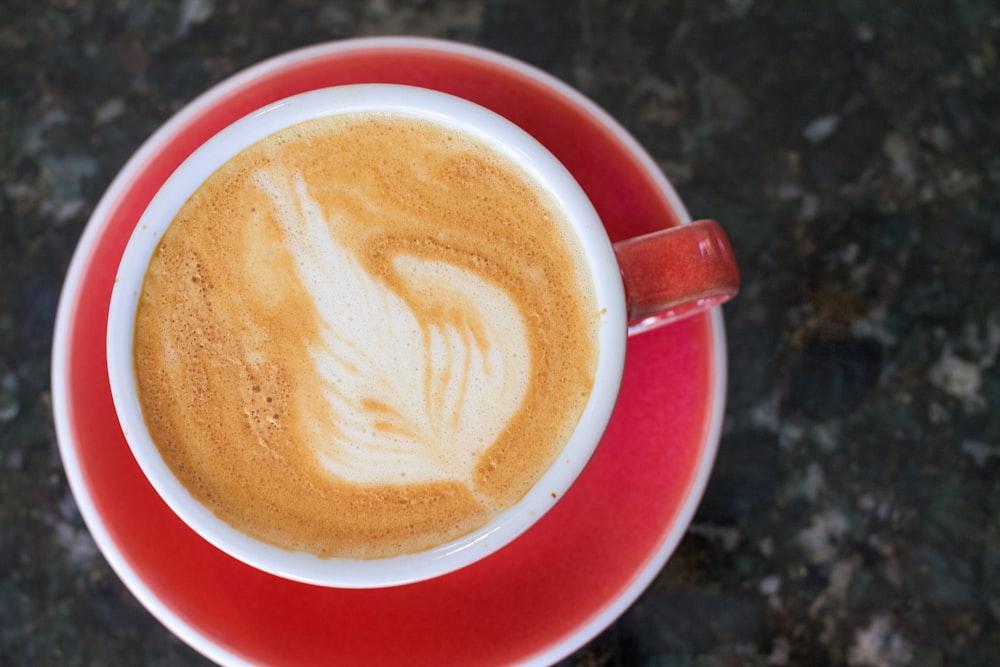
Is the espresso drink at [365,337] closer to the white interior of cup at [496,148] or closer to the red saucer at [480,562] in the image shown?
→ the white interior of cup at [496,148]

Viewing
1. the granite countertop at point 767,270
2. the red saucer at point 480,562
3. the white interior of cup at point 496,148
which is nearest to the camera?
the white interior of cup at point 496,148

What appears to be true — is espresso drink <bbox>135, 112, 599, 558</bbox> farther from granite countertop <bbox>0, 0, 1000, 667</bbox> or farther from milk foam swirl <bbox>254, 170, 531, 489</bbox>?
granite countertop <bbox>0, 0, 1000, 667</bbox>

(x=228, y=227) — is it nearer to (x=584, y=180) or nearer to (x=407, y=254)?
(x=407, y=254)

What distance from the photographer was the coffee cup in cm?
109

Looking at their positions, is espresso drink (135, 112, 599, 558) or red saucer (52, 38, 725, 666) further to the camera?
red saucer (52, 38, 725, 666)

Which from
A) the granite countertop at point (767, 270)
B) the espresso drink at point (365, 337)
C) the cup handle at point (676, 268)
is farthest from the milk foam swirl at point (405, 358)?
the granite countertop at point (767, 270)

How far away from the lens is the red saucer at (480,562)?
124 centimetres

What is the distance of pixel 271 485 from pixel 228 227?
36 centimetres

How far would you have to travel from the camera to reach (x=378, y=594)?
1271 mm

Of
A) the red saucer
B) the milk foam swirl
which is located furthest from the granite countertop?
the milk foam swirl

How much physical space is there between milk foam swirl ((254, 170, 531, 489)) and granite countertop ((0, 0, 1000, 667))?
59 cm

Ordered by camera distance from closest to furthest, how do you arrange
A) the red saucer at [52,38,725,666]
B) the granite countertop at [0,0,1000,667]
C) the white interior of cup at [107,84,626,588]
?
1. the white interior of cup at [107,84,626,588]
2. the red saucer at [52,38,725,666]
3. the granite countertop at [0,0,1000,667]

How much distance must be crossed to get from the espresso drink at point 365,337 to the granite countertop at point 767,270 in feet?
1.75

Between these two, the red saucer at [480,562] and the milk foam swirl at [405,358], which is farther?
the red saucer at [480,562]
